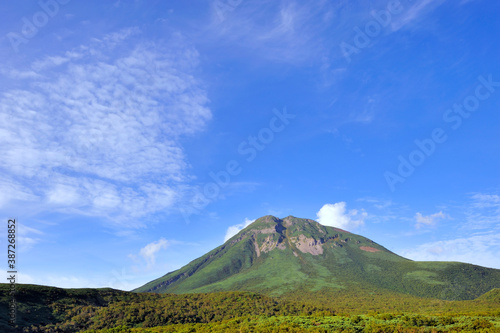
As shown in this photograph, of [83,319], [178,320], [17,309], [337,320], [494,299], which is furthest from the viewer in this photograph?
[494,299]

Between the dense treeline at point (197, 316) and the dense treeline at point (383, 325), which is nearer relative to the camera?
the dense treeline at point (383, 325)

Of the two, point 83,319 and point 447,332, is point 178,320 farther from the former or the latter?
point 447,332

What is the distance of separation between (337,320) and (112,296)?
98746mm

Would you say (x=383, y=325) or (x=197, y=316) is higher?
(x=383, y=325)

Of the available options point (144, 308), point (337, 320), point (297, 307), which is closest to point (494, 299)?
point (297, 307)

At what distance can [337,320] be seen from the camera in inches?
1693

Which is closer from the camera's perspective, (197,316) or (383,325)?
(383,325)

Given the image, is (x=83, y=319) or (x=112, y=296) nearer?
(x=83, y=319)

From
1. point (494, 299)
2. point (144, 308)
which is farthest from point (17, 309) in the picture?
point (494, 299)

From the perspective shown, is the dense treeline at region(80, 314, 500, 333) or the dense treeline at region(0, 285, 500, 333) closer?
the dense treeline at region(80, 314, 500, 333)

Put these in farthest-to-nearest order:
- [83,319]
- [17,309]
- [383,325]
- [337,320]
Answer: [83,319], [17,309], [337,320], [383,325]

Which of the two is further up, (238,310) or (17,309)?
(17,309)

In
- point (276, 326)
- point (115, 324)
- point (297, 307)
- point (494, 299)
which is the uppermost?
point (276, 326)

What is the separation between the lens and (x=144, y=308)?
297 feet
